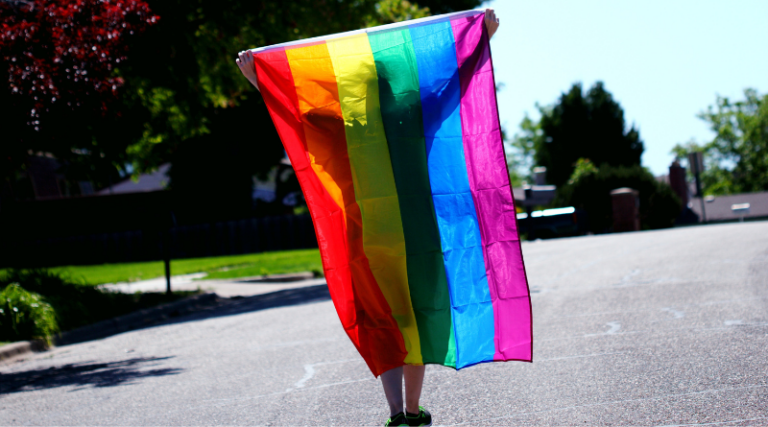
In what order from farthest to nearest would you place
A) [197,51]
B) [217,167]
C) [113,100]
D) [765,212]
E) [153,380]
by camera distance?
[765,212], [217,167], [197,51], [113,100], [153,380]

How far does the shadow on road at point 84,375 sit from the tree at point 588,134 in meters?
50.4

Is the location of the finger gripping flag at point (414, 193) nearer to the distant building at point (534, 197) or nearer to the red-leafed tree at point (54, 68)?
the red-leafed tree at point (54, 68)

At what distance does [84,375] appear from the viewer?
7.26m

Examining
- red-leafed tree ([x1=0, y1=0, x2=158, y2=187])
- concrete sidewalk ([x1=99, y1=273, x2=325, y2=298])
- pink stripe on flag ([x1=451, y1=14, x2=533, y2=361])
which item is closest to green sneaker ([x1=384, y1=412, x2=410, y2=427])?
pink stripe on flag ([x1=451, y1=14, x2=533, y2=361])

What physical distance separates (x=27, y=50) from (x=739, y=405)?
8.05 meters

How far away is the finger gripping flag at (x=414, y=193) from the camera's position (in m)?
3.50

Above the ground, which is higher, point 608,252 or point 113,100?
point 113,100

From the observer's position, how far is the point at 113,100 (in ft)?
29.7

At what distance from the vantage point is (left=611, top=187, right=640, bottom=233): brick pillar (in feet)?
128

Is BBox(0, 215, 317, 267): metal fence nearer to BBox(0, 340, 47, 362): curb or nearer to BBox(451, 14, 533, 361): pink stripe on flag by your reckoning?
BBox(0, 340, 47, 362): curb

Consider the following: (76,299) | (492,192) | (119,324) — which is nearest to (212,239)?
(76,299)

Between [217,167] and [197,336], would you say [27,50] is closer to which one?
[197,336]

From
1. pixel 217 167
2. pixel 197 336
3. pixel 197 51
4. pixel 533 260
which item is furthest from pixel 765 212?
pixel 197 336

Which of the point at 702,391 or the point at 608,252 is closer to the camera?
the point at 702,391
